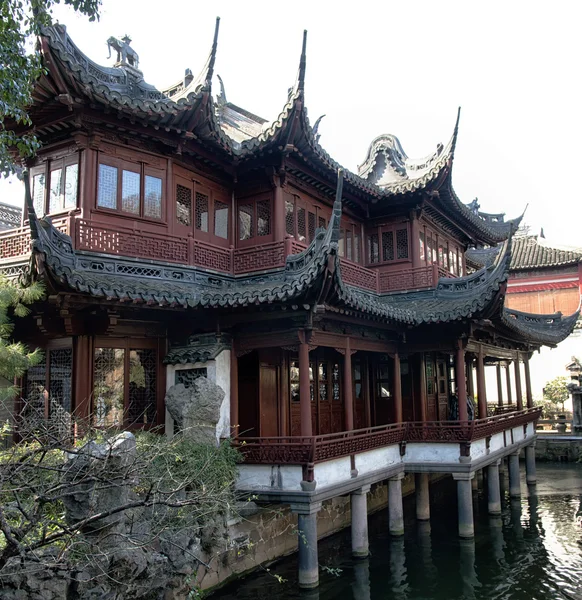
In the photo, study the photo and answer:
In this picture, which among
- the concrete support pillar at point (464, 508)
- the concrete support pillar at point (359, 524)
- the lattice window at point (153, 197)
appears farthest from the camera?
the concrete support pillar at point (464, 508)

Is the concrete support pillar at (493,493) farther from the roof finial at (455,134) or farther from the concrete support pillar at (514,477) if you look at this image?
the roof finial at (455,134)

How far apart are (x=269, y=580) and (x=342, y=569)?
1539 mm

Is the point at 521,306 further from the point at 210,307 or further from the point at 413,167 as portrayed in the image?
the point at 210,307

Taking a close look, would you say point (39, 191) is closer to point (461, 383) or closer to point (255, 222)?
point (255, 222)

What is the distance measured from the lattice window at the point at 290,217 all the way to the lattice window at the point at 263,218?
44 cm

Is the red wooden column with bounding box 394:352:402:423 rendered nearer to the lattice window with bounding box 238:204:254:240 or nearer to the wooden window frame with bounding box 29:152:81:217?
the lattice window with bounding box 238:204:254:240

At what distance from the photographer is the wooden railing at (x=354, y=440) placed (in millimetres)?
10414

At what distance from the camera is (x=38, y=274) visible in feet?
27.2

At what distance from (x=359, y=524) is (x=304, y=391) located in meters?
3.37

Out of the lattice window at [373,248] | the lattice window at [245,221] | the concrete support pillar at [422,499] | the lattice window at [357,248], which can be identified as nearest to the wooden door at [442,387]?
the concrete support pillar at [422,499]

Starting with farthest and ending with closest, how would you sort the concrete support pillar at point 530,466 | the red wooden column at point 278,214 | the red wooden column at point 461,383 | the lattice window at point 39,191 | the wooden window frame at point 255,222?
the concrete support pillar at point 530,466
the red wooden column at point 461,383
the wooden window frame at point 255,222
the red wooden column at point 278,214
the lattice window at point 39,191

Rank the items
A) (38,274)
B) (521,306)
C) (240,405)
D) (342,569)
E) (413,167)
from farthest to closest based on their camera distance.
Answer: (521,306), (413,167), (240,405), (342,569), (38,274)

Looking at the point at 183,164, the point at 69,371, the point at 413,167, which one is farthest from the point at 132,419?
the point at 413,167

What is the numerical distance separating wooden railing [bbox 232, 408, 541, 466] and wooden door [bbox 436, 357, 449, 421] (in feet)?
4.45
